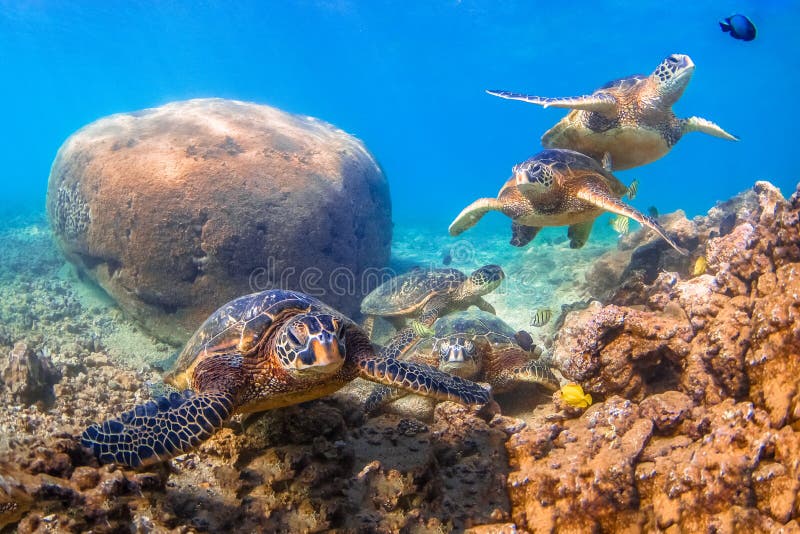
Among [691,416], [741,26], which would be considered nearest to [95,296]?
[691,416]

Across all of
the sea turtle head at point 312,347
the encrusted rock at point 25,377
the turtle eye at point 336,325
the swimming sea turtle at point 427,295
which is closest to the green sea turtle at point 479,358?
the turtle eye at point 336,325

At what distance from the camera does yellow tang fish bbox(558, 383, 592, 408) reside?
361 centimetres

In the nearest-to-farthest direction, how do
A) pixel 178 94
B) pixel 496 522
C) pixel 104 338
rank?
pixel 496 522 → pixel 104 338 → pixel 178 94

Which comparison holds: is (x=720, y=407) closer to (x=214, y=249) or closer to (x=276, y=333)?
(x=276, y=333)

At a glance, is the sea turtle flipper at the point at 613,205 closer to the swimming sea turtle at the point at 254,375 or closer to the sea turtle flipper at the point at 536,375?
the sea turtle flipper at the point at 536,375

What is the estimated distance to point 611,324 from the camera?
3.80 meters

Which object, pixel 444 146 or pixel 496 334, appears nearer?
pixel 496 334

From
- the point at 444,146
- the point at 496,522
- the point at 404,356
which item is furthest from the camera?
the point at 444,146

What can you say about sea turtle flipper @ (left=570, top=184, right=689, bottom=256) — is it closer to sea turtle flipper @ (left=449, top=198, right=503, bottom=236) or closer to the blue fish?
sea turtle flipper @ (left=449, top=198, right=503, bottom=236)

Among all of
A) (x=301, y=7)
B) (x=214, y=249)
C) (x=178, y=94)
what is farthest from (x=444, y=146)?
(x=214, y=249)

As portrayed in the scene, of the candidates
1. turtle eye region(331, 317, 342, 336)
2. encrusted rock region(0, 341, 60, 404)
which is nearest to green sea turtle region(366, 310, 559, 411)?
turtle eye region(331, 317, 342, 336)

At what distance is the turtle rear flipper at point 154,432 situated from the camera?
2.21 metres

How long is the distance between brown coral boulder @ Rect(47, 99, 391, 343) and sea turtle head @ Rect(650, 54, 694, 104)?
217 inches

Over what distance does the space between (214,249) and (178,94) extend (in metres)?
116
